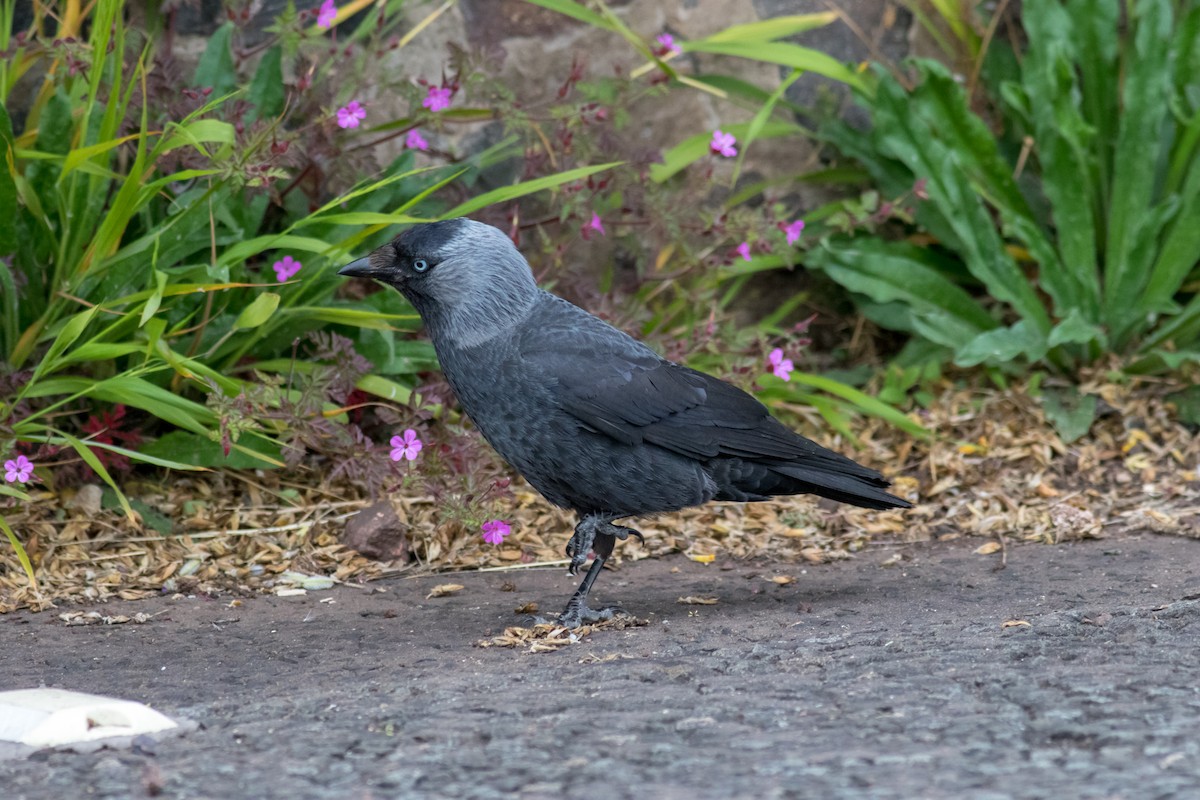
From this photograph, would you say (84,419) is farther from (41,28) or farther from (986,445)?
(986,445)

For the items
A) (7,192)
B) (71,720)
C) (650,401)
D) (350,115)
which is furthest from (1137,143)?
(71,720)

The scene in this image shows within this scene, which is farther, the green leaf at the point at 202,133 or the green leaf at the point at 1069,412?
the green leaf at the point at 1069,412

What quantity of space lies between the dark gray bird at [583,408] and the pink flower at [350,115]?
60cm

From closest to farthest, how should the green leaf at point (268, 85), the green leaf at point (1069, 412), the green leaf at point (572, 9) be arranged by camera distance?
the green leaf at point (268, 85)
the green leaf at point (572, 9)
the green leaf at point (1069, 412)

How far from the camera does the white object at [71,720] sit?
2297 mm

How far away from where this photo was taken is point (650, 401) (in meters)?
3.39

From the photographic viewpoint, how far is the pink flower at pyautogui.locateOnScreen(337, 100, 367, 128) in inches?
154

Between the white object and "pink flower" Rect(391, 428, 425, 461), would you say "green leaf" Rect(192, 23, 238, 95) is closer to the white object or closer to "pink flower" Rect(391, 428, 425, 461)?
"pink flower" Rect(391, 428, 425, 461)

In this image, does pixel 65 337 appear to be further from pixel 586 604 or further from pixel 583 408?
pixel 586 604

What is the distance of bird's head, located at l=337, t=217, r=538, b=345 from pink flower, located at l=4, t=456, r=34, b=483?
99cm

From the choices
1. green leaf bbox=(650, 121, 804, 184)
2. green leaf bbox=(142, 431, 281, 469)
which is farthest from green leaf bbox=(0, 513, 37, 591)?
green leaf bbox=(650, 121, 804, 184)

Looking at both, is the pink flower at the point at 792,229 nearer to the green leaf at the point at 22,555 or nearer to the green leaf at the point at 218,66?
the green leaf at the point at 218,66

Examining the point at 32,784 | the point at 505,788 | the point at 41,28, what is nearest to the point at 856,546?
the point at 505,788

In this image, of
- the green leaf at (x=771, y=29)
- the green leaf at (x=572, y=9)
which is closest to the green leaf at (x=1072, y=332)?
the green leaf at (x=771, y=29)
